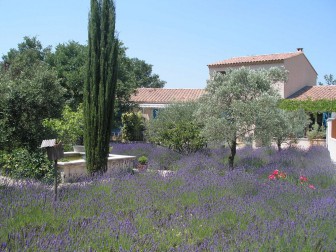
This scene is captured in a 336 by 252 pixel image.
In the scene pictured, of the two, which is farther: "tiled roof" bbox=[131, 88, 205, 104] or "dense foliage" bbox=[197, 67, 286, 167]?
"tiled roof" bbox=[131, 88, 205, 104]

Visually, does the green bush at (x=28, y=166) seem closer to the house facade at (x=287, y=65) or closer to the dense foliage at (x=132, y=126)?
the dense foliage at (x=132, y=126)

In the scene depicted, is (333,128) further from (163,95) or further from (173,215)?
(163,95)

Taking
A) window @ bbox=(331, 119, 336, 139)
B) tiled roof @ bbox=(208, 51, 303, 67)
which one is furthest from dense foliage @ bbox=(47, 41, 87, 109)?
window @ bbox=(331, 119, 336, 139)

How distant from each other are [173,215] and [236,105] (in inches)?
209

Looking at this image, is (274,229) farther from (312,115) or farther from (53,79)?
(312,115)

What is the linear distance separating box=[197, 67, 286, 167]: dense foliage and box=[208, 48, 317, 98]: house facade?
1595cm

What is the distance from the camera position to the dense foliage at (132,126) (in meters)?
24.6

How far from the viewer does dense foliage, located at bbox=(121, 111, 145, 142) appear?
24562 millimetres

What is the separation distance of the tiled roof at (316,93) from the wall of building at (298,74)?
52cm

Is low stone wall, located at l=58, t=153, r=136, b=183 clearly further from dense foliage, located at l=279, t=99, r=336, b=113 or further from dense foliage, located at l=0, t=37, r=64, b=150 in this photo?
dense foliage, located at l=279, t=99, r=336, b=113

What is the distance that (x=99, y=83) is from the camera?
1052 centimetres

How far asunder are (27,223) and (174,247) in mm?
1937

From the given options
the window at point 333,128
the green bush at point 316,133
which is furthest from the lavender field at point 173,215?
the green bush at point 316,133

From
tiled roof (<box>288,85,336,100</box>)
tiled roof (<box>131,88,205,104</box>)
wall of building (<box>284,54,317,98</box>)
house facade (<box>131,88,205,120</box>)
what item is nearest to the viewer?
tiled roof (<box>288,85,336,100</box>)
